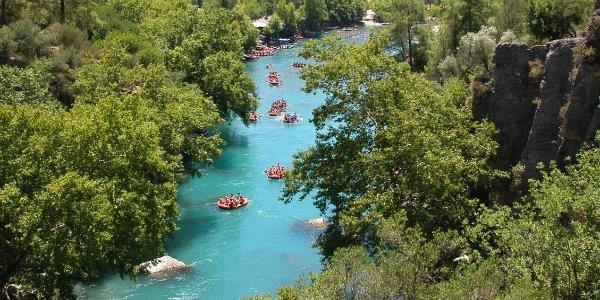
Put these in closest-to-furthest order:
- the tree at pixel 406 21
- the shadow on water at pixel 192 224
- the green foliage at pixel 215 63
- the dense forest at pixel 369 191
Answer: the dense forest at pixel 369 191, the shadow on water at pixel 192 224, the green foliage at pixel 215 63, the tree at pixel 406 21

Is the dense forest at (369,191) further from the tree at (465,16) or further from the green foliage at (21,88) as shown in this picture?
the tree at (465,16)

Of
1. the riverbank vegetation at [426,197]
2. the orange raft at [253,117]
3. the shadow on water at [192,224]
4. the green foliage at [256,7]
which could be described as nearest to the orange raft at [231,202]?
the shadow on water at [192,224]

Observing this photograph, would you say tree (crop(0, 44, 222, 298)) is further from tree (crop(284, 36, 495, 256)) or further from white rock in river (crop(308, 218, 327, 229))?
white rock in river (crop(308, 218, 327, 229))

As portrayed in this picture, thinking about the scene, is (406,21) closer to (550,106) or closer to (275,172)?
(275,172)

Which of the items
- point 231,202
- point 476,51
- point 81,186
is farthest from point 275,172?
point 81,186

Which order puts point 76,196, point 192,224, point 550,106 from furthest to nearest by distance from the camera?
1. point 192,224
2. point 550,106
3. point 76,196
